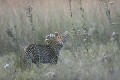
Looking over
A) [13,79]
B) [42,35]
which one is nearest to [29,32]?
[42,35]

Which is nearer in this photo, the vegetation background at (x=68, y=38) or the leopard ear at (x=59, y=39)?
the vegetation background at (x=68, y=38)

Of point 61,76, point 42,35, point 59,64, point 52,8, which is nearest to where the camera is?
point 61,76

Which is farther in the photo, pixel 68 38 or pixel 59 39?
pixel 68 38

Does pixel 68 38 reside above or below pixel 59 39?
below

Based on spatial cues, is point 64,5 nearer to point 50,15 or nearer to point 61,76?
point 50,15

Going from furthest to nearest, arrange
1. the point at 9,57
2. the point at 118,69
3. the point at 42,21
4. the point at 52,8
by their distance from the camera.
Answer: the point at 52,8
the point at 42,21
the point at 9,57
the point at 118,69

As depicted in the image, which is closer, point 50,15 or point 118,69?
point 118,69

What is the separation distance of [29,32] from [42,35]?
209mm

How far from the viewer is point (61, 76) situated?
503 centimetres

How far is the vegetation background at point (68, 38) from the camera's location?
516cm

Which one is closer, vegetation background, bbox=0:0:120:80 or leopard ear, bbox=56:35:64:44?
vegetation background, bbox=0:0:120:80

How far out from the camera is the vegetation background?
5.16m

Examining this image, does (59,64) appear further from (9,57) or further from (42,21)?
(42,21)

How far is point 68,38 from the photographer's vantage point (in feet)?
23.0
